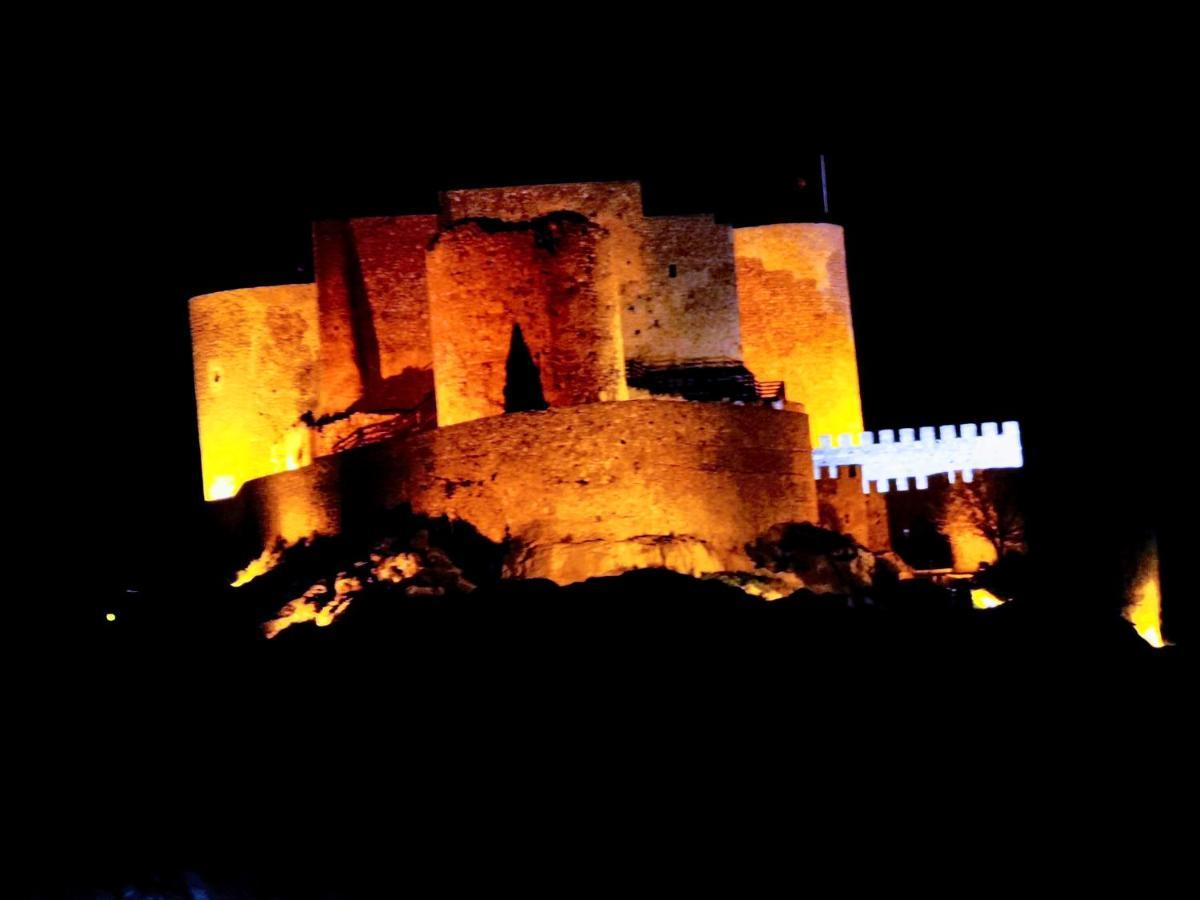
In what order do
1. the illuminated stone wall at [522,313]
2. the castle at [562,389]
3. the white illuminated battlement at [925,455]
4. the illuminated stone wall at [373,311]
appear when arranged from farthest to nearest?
1. the illuminated stone wall at [373,311]
2. the white illuminated battlement at [925,455]
3. the illuminated stone wall at [522,313]
4. the castle at [562,389]

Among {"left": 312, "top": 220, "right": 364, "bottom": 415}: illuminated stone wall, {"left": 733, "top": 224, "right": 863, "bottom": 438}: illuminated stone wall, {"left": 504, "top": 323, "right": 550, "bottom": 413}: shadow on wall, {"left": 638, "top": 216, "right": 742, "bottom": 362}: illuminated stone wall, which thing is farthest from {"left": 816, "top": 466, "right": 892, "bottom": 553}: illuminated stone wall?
{"left": 312, "top": 220, "right": 364, "bottom": 415}: illuminated stone wall

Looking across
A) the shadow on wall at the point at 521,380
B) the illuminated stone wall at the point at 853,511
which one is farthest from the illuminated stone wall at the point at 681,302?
the illuminated stone wall at the point at 853,511

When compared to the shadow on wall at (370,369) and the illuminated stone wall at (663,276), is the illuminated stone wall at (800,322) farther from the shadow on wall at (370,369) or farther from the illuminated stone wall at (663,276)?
the shadow on wall at (370,369)

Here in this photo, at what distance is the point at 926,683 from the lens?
113 ft

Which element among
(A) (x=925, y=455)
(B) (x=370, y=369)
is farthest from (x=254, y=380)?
(A) (x=925, y=455)

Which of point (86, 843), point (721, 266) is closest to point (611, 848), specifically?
point (86, 843)

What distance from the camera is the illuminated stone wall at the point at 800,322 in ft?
137

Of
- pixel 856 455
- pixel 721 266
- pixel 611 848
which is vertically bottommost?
pixel 611 848

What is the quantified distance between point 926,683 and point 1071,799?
251cm

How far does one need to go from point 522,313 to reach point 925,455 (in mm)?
6675

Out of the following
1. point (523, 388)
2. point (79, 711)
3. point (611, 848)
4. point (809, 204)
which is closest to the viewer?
point (611, 848)

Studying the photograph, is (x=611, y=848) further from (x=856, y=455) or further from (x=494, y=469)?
(x=856, y=455)

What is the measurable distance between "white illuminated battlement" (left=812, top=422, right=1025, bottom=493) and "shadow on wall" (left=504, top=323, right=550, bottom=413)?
4.47 metres

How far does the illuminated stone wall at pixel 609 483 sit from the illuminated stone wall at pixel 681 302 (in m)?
3.04
